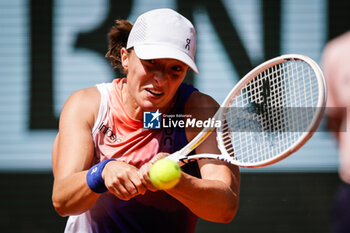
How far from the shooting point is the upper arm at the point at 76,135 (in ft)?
6.42

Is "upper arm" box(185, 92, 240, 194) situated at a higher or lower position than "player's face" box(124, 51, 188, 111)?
lower

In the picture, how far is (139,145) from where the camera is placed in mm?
Result: 2117

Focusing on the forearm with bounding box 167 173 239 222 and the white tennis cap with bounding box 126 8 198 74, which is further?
the white tennis cap with bounding box 126 8 198 74

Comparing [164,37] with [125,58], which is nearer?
[164,37]

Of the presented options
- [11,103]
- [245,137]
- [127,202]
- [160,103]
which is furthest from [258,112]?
[11,103]

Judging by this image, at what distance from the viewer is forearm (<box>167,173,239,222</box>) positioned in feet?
5.68

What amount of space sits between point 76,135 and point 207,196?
0.65 m

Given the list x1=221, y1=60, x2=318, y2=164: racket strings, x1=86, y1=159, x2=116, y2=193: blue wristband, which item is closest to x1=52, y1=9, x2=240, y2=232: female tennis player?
x1=86, y1=159, x2=116, y2=193: blue wristband

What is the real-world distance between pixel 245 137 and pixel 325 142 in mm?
2705

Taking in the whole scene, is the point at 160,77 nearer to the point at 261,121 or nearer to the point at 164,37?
the point at 164,37

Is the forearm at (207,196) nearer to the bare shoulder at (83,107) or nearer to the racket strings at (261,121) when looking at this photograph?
the racket strings at (261,121)

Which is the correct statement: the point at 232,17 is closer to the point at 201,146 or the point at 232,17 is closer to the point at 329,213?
the point at 329,213

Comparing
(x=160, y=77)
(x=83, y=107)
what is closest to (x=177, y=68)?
(x=160, y=77)

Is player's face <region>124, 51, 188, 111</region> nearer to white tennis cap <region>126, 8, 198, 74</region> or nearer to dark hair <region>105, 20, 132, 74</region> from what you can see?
white tennis cap <region>126, 8, 198, 74</region>
